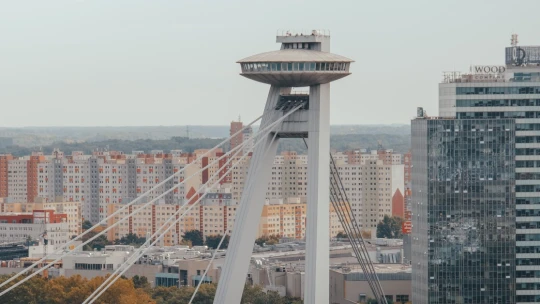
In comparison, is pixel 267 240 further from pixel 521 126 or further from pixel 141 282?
pixel 521 126

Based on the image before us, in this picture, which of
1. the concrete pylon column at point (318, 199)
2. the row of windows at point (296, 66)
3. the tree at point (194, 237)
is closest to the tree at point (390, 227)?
the tree at point (194, 237)

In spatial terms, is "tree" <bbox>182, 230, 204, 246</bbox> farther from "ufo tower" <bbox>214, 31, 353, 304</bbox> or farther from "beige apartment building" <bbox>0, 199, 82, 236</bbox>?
"ufo tower" <bbox>214, 31, 353, 304</bbox>

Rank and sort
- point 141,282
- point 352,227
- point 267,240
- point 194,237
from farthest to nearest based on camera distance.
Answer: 1. point 194,237
2. point 267,240
3. point 141,282
4. point 352,227

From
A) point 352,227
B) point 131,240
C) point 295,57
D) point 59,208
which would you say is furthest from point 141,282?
point 59,208

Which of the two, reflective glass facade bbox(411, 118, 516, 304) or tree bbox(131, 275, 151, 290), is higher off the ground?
reflective glass facade bbox(411, 118, 516, 304)

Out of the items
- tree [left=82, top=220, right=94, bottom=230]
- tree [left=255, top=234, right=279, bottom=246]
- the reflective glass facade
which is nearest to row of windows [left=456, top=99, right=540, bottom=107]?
the reflective glass facade

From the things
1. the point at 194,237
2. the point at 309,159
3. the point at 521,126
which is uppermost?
the point at 521,126

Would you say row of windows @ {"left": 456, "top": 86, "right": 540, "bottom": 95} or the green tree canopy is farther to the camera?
the green tree canopy
